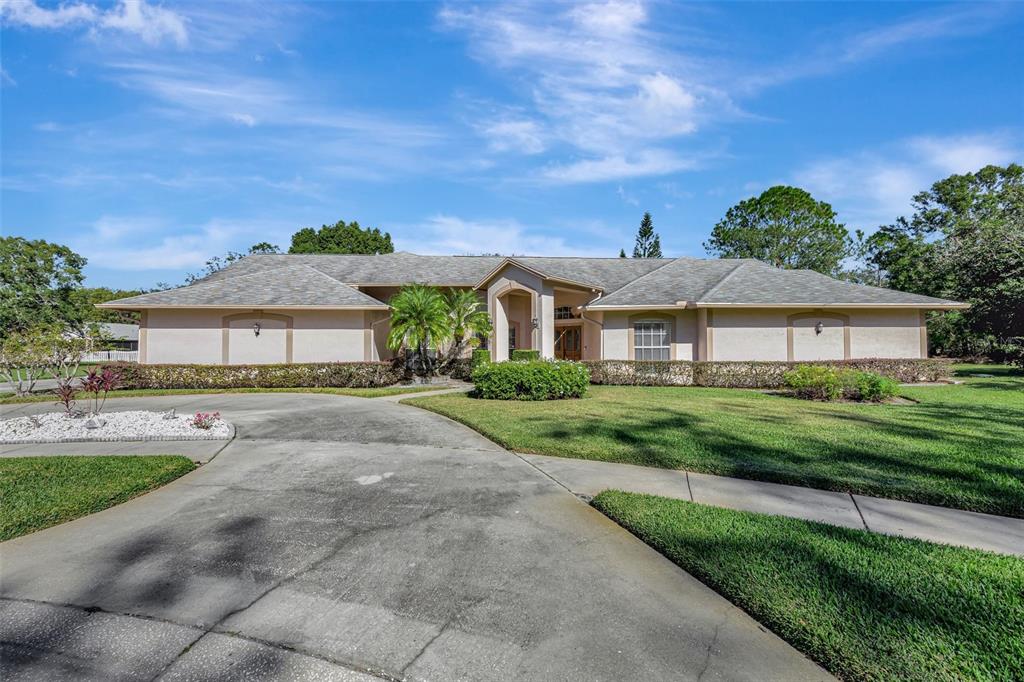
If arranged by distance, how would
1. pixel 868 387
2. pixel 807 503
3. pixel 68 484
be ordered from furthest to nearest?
pixel 868 387 < pixel 68 484 < pixel 807 503

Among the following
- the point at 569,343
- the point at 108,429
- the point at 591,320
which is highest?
the point at 591,320

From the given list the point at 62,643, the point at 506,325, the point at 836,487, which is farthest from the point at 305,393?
the point at 836,487

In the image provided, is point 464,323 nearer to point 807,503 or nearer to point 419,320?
point 419,320

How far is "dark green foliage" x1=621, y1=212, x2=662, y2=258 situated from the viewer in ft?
205

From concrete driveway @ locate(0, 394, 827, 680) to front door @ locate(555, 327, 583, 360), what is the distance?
1589 centimetres

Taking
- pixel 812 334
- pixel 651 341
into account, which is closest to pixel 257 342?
pixel 651 341

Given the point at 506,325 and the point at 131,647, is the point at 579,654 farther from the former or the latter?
the point at 506,325

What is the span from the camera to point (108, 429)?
837 centimetres

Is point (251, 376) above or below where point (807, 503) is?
above

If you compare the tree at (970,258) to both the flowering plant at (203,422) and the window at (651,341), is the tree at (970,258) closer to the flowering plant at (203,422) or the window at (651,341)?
the window at (651,341)

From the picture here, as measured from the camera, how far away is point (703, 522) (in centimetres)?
420

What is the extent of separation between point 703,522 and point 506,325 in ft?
51.4

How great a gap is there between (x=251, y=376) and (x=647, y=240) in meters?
55.7

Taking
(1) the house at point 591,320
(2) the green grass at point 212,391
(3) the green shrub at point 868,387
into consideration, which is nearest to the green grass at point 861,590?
(3) the green shrub at point 868,387
